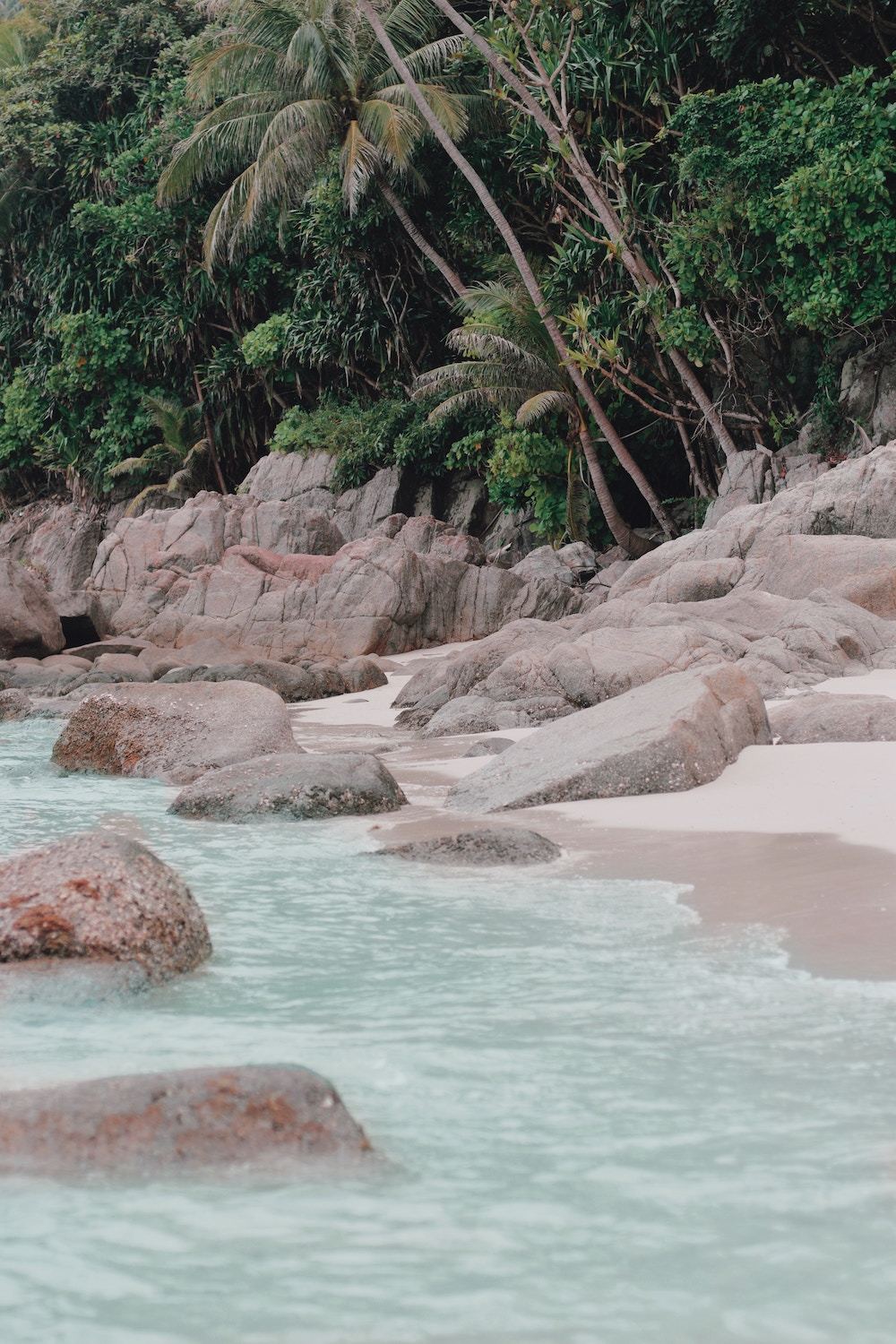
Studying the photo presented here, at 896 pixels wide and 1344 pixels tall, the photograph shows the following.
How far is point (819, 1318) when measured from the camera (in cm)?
222

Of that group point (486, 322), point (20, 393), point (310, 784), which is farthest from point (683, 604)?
point (20, 393)

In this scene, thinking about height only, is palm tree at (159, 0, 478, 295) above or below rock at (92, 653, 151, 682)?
above

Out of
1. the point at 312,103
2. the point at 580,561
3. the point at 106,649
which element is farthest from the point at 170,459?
the point at 580,561

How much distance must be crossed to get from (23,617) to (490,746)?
11.7 meters

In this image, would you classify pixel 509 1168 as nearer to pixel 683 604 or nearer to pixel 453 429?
pixel 683 604

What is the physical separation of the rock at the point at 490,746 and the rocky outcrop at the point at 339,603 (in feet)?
30.6

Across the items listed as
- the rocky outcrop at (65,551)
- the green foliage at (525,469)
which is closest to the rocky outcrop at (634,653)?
the green foliage at (525,469)

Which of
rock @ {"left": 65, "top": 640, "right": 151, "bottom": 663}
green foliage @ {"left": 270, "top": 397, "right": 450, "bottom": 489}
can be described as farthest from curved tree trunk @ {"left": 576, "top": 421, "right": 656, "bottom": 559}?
rock @ {"left": 65, "top": 640, "right": 151, "bottom": 663}

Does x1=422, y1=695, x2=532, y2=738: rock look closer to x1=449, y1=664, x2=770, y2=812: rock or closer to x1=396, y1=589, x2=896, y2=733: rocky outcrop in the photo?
x1=396, y1=589, x2=896, y2=733: rocky outcrop

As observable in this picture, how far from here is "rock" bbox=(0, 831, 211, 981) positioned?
4234mm

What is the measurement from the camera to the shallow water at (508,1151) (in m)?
2.28

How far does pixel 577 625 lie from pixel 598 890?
26.5 feet

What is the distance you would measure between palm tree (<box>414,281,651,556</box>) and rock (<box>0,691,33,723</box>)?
1038cm

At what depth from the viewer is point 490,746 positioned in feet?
29.5
